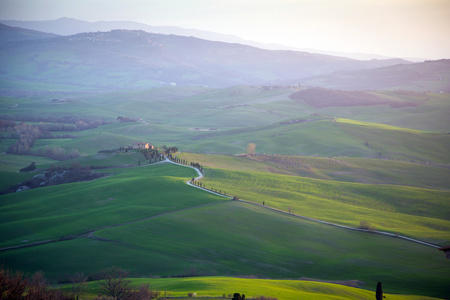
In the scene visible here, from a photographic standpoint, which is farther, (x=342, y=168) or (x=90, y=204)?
(x=342, y=168)

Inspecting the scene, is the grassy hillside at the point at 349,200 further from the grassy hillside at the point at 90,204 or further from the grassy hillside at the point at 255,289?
the grassy hillside at the point at 255,289

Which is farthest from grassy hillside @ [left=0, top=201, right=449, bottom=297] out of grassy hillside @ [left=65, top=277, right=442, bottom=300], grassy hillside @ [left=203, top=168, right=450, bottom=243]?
grassy hillside @ [left=203, top=168, right=450, bottom=243]

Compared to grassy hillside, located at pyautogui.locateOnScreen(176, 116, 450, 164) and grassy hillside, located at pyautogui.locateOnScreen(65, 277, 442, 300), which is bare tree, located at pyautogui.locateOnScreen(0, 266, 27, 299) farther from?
grassy hillside, located at pyautogui.locateOnScreen(176, 116, 450, 164)

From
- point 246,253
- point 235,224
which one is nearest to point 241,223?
point 235,224

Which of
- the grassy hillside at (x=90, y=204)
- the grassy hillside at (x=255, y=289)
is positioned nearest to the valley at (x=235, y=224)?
the grassy hillside at (x=255, y=289)

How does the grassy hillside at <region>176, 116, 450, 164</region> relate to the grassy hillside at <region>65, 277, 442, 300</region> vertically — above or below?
above

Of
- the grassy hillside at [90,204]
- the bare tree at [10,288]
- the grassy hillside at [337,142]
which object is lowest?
the grassy hillside at [90,204]

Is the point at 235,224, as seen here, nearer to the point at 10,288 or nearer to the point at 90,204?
the point at 90,204

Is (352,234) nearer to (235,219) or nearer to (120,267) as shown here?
(235,219)

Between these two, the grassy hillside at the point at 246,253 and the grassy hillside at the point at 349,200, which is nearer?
the grassy hillside at the point at 246,253

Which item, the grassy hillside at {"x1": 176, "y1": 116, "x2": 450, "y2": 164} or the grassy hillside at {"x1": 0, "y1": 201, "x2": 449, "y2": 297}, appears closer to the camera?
the grassy hillside at {"x1": 0, "y1": 201, "x2": 449, "y2": 297}

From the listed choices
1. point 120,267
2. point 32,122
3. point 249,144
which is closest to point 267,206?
point 120,267
